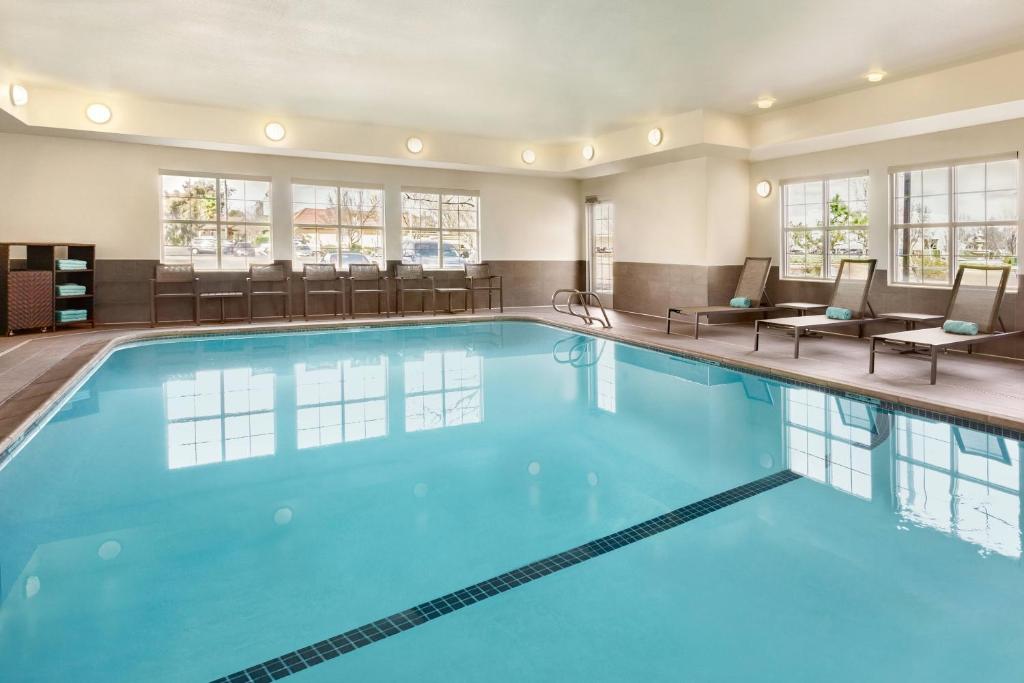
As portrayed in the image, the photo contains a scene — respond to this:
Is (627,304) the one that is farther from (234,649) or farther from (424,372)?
(234,649)

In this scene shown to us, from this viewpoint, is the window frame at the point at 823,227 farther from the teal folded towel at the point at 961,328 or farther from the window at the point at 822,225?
the teal folded towel at the point at 961,328

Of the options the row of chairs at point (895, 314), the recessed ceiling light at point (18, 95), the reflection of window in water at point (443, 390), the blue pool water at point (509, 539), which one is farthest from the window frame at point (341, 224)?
the blue pool water at point (509, 539)

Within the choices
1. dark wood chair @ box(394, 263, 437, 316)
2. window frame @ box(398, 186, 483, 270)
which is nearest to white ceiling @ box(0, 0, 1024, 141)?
window frame @ box(398, 186, 483, 270)

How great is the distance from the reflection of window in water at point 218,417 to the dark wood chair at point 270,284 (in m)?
3.11

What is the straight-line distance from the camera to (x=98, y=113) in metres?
7.32

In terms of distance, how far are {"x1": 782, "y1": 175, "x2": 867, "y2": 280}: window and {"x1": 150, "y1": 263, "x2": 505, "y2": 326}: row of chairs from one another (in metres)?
4.36

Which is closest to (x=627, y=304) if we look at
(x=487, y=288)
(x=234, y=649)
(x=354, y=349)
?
(x=487, y=288)

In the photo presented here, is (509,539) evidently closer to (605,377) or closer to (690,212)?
(605,377)

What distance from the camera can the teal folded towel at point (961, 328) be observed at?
5270 millimetres

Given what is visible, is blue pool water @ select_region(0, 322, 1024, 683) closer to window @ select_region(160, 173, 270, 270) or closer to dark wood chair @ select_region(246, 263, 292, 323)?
dark wood chair @ select_region(246, 263, 292, 323)

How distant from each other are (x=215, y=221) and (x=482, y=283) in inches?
165

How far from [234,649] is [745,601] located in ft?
5.22

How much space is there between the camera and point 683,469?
3.38m

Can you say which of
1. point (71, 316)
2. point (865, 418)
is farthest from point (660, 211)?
point (71, 316)
